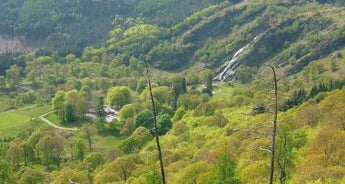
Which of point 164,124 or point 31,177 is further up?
point 31,177

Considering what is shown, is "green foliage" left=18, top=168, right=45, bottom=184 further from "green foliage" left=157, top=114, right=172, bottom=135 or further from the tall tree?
"green foliage" left=157, top=114, right=172, bottom=135

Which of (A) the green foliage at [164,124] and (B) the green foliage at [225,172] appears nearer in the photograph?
(B) the green foliage at [225,172]

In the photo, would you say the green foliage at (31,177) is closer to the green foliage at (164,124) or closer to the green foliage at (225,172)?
the green foliage at (225,172)

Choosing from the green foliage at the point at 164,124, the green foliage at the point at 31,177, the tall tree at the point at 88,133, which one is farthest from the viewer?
the green foliage at the point at 164,124

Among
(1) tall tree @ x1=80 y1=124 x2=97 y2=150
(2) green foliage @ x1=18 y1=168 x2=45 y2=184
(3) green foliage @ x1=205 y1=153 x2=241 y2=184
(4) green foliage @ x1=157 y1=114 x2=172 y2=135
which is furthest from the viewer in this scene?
(4) green foliage @ x1=157 y1=114 x2=172 y2=135

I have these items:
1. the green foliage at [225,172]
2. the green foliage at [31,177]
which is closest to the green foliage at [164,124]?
the green foliage at [31,177]

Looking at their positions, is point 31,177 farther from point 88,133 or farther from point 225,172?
point 225,172

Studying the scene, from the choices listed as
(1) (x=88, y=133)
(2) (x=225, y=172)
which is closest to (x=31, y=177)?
(1) (x=88, y=133)

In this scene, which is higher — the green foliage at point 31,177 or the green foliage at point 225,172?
the green foliage at point 225,172

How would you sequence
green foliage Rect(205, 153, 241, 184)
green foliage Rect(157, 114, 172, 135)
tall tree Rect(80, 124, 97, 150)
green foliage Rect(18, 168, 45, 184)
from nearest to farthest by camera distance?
green foliage Rect(205, 153, 241, 184) → green foliage Rect(18, 168, 45, 184) → tall tree Rect(80, 124, 97, 150) → green foliage Rect(157, 114, 172, 135)

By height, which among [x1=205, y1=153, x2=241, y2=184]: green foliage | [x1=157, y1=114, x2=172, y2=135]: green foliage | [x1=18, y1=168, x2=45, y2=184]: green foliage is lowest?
[x1=157, y1=114, x2=172, y2=135]: green foliage

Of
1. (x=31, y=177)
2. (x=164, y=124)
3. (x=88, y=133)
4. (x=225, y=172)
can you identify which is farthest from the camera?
(x=164, y=124)

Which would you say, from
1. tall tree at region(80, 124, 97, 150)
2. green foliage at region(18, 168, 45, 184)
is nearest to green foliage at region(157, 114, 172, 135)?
tall tree at region(80, 124, 97, 150)

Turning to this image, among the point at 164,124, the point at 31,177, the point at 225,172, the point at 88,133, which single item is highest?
the point at 225,172
